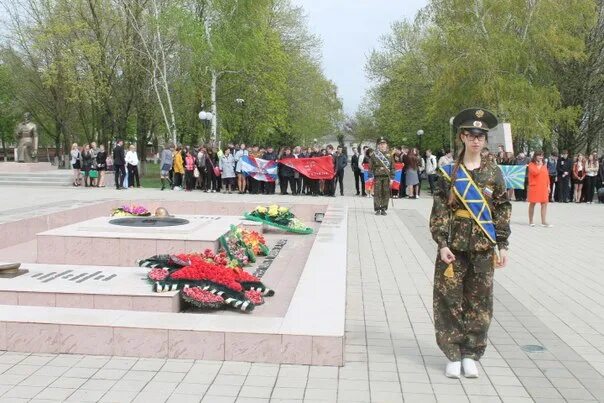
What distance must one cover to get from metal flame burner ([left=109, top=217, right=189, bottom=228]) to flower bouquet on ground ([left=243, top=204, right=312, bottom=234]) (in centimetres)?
208

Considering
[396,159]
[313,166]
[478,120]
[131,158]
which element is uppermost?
[478,120]

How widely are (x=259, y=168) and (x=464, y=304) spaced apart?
1788 cm

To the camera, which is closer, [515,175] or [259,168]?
[515,175]

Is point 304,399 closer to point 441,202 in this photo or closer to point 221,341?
point 221,341

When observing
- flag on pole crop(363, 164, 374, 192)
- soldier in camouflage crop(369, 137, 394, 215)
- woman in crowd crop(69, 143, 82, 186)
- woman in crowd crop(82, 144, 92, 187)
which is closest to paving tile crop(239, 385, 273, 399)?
soldier in camouflage crop(369, 137, 394, 215)

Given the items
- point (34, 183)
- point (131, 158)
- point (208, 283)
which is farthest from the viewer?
point (34, 183)

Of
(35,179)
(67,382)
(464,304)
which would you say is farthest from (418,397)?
(35,179)

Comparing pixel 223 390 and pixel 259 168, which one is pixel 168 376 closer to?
pixel 223 390

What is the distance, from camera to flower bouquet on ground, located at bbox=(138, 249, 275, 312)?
6062 mm

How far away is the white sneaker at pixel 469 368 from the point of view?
4.78 metres

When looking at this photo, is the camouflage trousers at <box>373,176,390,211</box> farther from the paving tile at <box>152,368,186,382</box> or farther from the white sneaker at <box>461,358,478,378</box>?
the paving tile at <box>152,368,186,382</box>

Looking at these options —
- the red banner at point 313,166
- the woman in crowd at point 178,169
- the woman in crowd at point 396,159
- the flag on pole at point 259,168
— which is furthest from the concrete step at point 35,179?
the woman in crowd at point 396,159

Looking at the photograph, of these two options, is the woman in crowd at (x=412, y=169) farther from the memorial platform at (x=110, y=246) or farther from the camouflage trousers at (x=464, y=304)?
the camouflage trousers at (x=464, y=304)

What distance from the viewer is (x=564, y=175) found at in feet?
71.8
